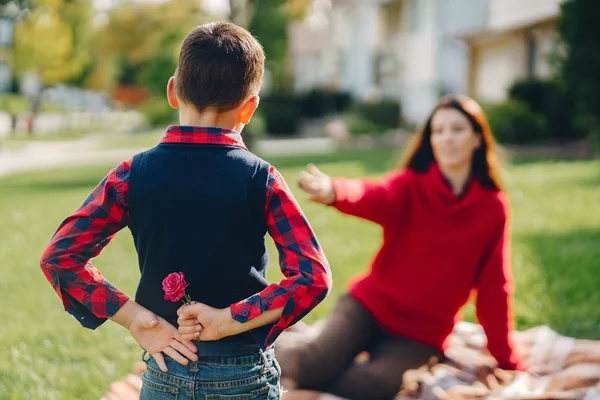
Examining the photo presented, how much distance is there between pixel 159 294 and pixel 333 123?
1134 inches

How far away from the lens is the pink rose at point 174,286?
204 cm

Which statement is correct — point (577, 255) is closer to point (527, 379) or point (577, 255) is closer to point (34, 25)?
point (527, 379)

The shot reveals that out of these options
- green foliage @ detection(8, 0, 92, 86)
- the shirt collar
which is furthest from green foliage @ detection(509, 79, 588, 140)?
green foliage @ detection(8, 0, 92, 86)

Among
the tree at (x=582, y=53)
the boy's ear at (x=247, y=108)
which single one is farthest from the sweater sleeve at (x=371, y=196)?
the tree at (x=582, y=53)

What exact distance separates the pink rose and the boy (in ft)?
0.18

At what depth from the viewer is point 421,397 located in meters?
3.80

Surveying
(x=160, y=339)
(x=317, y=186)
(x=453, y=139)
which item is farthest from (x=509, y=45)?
(x=160, y=339)

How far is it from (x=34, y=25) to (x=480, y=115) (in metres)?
33.4

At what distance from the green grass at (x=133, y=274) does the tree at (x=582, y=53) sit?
1.31 m

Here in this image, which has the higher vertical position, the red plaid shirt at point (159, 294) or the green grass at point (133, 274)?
the red plaid shirt at point (159, 294)

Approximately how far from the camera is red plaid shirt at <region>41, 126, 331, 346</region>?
2074 millimetres

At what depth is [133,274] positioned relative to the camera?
266 inches

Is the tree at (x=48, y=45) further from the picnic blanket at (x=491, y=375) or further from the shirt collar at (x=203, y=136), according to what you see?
the shirt collar at (x=203, y=136)

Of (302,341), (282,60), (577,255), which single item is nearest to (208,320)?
(302,341)
